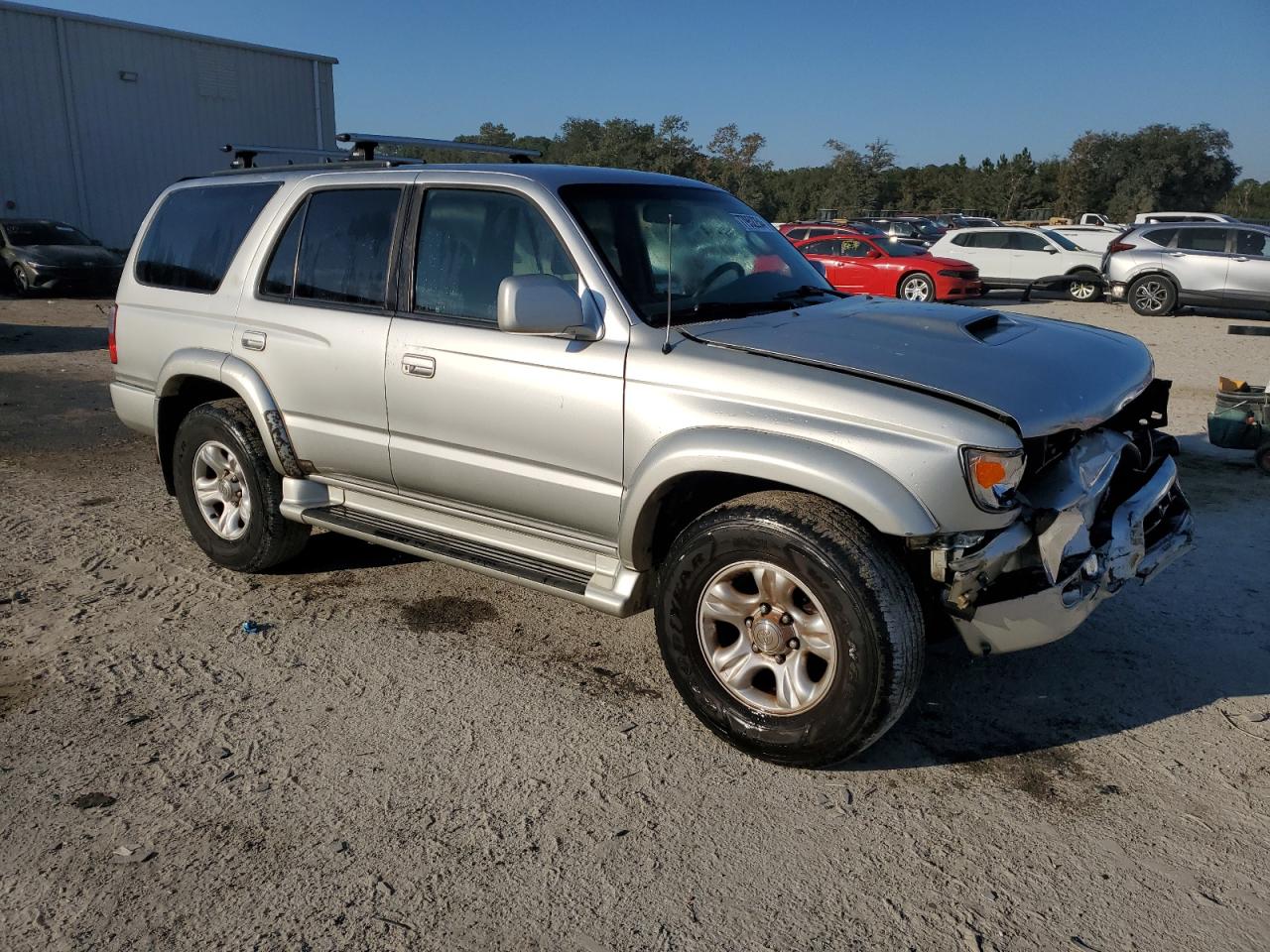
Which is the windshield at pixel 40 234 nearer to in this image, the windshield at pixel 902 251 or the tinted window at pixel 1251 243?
the windshield at pixel 902 251

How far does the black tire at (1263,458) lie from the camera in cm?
651

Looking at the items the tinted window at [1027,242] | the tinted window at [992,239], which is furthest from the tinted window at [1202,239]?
the tinted window at [992,239]

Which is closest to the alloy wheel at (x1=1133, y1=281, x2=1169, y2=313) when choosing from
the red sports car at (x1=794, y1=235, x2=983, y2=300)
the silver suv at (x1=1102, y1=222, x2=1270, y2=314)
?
the silver suv at (x1=1102, y1=222, x2=1270, y2=314)

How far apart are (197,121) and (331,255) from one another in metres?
24.6

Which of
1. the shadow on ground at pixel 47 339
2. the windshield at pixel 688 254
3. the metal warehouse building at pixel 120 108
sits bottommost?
the shadow on ground at pixel 47 339

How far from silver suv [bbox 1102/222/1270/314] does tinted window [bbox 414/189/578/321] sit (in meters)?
16.5

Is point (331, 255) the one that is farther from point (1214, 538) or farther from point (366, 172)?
point (1214, 538)

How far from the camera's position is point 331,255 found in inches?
175

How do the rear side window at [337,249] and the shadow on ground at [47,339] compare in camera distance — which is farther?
the shadow on ground at [47,339]

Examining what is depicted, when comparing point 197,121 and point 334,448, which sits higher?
point 197,121

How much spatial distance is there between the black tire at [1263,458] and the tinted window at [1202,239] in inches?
499

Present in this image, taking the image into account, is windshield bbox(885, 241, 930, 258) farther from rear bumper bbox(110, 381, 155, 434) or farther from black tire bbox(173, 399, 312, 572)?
black tire bbox(173, 399, 312, 572)

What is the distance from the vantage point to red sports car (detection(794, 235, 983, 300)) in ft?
59.7

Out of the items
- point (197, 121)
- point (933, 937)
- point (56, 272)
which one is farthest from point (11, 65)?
point (933, 937)
